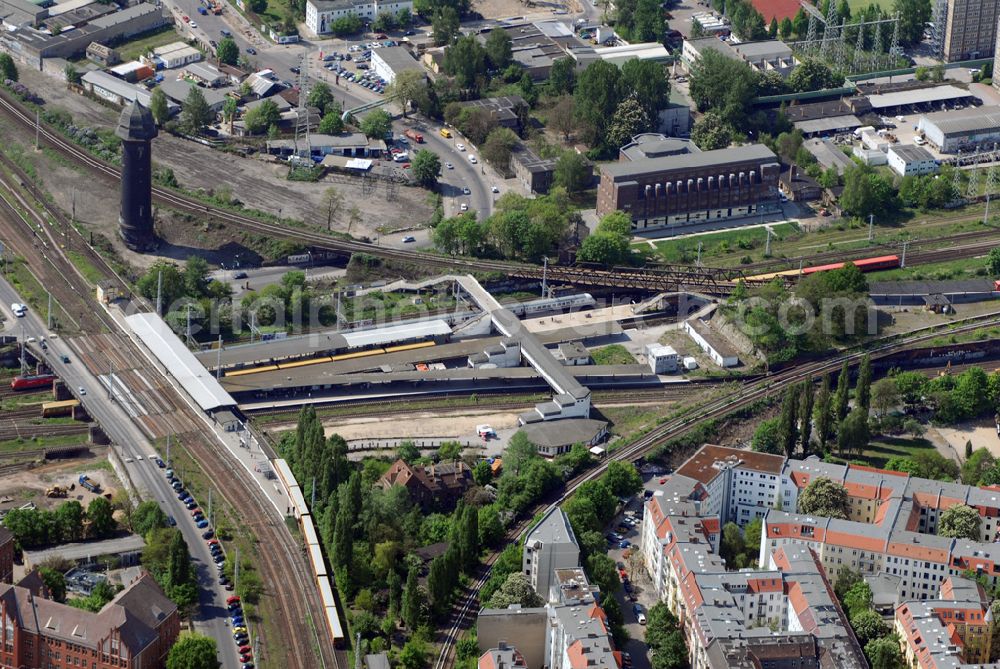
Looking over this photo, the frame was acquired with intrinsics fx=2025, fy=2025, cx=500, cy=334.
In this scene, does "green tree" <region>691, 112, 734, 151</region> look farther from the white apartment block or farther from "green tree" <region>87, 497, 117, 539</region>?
"green tree" <region>87, 497, 117, 539</region>

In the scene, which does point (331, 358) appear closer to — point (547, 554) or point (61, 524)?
point (61, 524)

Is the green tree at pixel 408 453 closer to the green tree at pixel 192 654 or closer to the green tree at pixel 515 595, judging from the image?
the green tree at pixel 515 595

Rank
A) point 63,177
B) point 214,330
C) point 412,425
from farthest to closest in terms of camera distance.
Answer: point 63,177, point 214,330, point 412,425

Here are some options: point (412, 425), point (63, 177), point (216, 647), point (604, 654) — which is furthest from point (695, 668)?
point (63, 177)

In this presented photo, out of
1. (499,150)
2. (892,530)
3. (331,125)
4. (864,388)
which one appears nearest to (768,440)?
(864,388)

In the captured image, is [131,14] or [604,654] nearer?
[604,654]

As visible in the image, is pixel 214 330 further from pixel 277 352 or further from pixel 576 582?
pixel 576 582

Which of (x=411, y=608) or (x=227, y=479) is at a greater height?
(x=411, y=608)

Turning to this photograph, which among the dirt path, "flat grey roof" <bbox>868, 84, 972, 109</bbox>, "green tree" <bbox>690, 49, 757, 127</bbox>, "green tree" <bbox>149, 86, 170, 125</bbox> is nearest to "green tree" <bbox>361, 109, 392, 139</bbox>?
"green tree" <bbox>149, 86, 170, 125</bbox>

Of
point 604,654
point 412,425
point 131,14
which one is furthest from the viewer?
point 131,14
